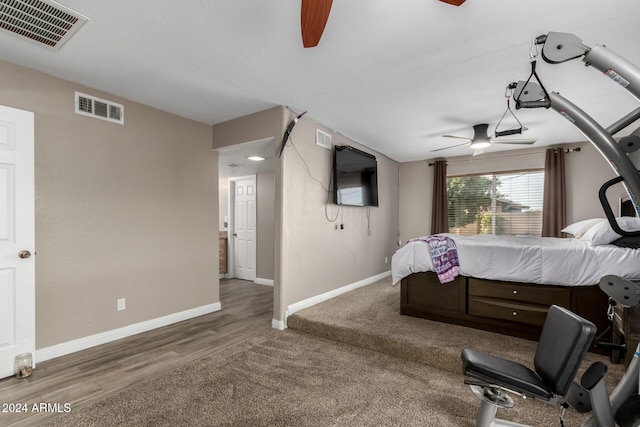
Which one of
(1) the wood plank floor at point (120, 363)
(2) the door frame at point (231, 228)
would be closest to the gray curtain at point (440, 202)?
(1) the wood plank floor at point (120, 363)

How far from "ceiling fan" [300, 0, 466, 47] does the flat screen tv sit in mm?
2696

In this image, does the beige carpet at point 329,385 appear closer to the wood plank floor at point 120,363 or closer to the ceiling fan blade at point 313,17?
the wood plank floor at point 120,363

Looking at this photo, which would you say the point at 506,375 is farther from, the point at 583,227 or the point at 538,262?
the point at 583,227

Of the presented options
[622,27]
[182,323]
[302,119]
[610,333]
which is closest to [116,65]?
[302,119]

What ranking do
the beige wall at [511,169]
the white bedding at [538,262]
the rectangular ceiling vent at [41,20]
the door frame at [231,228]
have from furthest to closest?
the door frame at [231,228] < the beige wall at [511,169] < the white bedding at [538,262] < the rectangular ceiling vent at [41,20]

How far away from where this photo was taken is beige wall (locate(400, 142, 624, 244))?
4613 mm

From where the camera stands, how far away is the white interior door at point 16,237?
2336 mm

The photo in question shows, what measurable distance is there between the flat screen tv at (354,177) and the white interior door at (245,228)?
7.41 ft

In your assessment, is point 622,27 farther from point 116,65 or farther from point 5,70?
point 5,70

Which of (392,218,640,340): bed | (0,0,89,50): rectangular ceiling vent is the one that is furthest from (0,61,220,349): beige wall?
(392,218,640,340): bed

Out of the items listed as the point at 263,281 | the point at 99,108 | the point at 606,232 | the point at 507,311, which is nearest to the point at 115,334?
the point at 99,108

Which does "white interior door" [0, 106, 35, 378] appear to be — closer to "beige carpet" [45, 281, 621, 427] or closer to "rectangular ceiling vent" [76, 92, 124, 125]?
"rectangular ceiling vent" [76, 92, 124, 125]

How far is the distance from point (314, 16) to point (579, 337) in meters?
1.96

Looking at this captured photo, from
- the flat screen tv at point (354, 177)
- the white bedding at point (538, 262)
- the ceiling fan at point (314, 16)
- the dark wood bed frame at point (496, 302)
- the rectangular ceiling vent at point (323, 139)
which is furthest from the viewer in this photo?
the flat screen tv at point (354, 177)
